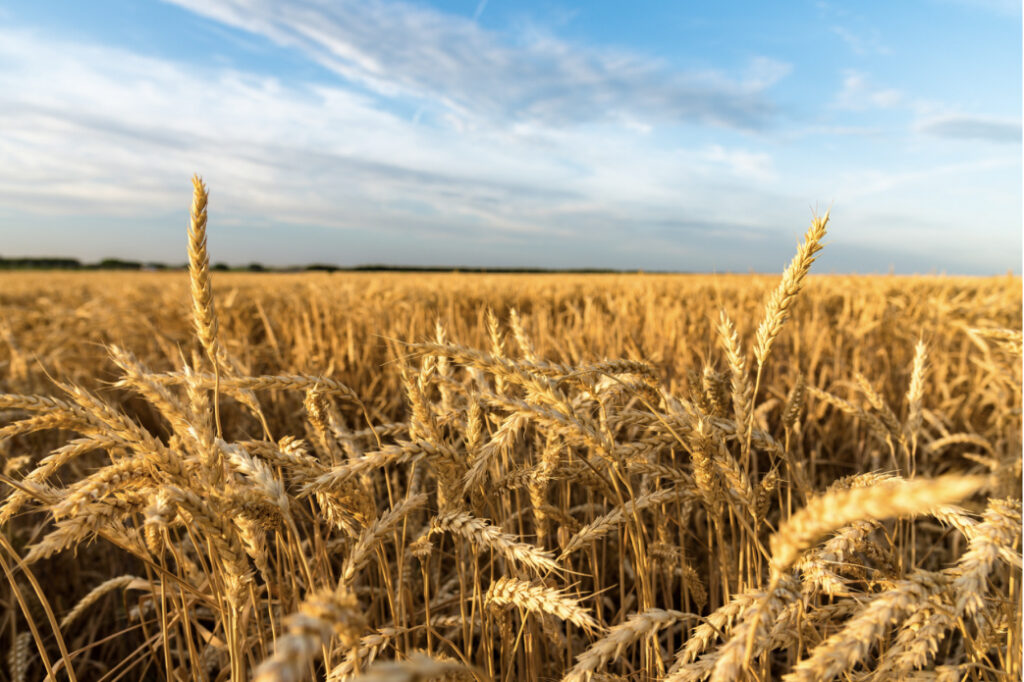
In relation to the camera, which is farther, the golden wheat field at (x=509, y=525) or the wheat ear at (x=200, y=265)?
the wheat ear at (x=200, y=265)

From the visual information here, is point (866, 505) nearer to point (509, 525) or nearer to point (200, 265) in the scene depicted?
point (200, 265)

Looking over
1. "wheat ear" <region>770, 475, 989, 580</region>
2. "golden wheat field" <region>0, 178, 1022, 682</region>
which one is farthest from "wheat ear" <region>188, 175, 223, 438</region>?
"wheat ear" <region>770, 475, 989, 580</region>

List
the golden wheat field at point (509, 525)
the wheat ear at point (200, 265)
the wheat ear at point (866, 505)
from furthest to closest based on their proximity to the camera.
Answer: the wheat ear at point (200, 265) < the golden wheat field at point (509, 525) < the wheat ear at point (866, 505)

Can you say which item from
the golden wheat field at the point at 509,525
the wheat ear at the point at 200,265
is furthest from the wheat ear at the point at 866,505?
the wheat ear at the point at 200,265

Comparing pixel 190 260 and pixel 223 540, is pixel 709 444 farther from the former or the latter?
pixel 190 260

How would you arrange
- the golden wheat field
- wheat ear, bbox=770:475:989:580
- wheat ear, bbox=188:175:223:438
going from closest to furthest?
wheat ear, bbox=770:475:989:580, the golden wheat field, wheat ear, bbox=188:175:223:438

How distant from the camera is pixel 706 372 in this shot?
5.14ft

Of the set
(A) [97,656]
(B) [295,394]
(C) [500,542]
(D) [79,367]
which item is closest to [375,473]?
(C) [500,542]

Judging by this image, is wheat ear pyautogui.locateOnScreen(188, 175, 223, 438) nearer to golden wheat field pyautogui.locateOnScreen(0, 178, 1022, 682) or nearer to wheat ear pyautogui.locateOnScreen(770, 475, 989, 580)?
golden wheat field pyautogui.locateOnScreen(0, 178, 1022, 682)

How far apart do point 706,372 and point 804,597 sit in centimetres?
59

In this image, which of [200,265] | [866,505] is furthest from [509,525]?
[866,505]

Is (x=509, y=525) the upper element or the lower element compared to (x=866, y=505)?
lower

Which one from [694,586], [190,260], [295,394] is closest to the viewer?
[190,260]

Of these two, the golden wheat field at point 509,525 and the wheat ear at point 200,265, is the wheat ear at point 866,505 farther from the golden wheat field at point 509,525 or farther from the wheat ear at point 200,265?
the wheat ear at point 200,265
